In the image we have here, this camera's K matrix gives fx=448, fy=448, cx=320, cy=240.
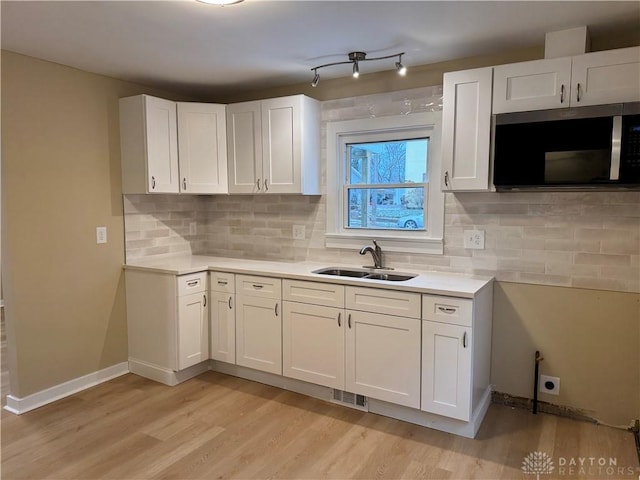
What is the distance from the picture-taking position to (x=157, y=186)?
3.47m

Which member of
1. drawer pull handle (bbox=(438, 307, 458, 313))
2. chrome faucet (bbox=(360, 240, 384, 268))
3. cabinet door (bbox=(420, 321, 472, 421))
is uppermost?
chrome faucet (bbox=(360, 240, 384, 268))

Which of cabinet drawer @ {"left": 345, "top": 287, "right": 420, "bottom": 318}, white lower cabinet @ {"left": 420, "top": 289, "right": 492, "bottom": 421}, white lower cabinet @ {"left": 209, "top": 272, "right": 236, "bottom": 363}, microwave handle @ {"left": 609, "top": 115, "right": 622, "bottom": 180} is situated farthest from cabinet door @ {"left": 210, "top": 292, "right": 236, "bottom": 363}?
microwave handle @ {"left": 609, "top": 115, "right": 622, "bottom": 180}

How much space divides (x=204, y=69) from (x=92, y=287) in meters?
1.83

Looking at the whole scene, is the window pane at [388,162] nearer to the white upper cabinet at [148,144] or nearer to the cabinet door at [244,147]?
the cabinet door at [244,147]

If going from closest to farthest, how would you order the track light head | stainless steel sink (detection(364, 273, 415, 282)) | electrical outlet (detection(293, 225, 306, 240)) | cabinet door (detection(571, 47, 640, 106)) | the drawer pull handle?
cabinet door (detection(571, 47, 640, 106)), the drawer pull handle, the track light head, stainless steel sink (detection(364, 273, 415, 282)), electrical outlet (detection(293, 225, 306, 240))

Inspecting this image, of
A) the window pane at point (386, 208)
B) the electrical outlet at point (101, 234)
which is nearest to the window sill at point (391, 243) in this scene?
the window pane at point (386, 208)

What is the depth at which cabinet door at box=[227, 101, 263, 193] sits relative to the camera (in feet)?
11.7

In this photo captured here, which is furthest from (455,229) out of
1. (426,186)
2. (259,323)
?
(259,323)

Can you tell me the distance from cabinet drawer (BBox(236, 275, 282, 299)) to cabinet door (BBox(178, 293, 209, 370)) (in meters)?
0.35

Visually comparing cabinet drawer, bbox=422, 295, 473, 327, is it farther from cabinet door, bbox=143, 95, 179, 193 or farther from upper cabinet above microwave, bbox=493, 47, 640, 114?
cabinet door, bbox=143, 95, 179, 193

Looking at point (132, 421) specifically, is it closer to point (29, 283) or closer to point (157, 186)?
point (29, 283)

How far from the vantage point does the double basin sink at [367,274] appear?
3.19 m

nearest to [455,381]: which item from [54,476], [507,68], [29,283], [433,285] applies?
Result: [433,285]

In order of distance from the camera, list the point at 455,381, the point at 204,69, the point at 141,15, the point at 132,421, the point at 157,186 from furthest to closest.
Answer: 1. the point at 157,186
2. the point at 204,69
3. the point at 132,421
4. the point at 455,381
5. the point at 141,15
